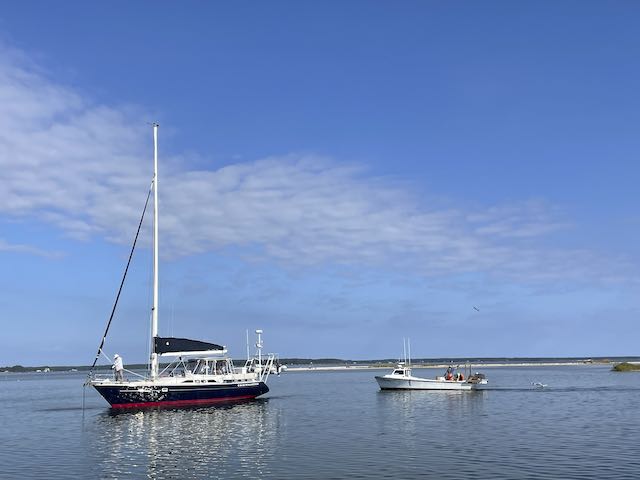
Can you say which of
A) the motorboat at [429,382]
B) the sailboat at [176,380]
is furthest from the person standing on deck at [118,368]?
the motorboat at [429,382]

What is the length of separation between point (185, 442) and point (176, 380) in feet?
65.6

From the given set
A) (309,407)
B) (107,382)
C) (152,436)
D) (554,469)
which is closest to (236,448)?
(152,436)

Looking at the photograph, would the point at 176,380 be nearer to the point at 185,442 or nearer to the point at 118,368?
the point at 118,368

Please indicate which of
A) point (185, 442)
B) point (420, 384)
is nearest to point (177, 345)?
point (185, 442)

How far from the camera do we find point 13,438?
45.6 metres

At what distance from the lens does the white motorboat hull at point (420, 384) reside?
81.6 m

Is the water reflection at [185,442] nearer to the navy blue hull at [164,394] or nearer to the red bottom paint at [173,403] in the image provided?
the red bottom paint at [173,403]

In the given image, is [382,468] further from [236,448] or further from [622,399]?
[622,399]

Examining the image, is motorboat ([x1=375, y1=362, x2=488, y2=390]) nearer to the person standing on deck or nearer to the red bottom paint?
the red bottom paint

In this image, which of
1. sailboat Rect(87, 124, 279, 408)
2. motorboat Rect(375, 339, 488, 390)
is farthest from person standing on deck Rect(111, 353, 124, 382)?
motorboat Rect(375, 339, 488, 390)

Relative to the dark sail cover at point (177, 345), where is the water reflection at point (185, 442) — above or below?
below

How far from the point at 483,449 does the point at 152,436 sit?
21268mm

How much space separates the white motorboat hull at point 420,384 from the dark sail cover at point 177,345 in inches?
1151

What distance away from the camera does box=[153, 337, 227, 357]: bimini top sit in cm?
6056
